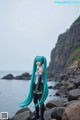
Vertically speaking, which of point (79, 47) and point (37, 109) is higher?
point (79, 47)

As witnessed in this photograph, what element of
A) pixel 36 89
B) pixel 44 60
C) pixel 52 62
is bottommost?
pixel 36 89

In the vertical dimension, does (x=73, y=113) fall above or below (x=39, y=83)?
below

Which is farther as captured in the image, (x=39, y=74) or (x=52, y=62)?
(x=52, y=62)

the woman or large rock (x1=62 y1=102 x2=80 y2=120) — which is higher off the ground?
the woman

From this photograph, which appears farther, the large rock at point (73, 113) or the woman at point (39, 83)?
the large rock at point (73, 113)

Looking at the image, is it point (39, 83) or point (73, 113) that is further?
point (73, 113)

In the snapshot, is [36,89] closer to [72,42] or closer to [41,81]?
[41,81]

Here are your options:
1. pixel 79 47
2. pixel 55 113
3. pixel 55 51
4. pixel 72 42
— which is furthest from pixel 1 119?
pixel 55 51

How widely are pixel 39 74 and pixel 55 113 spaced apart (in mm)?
2135

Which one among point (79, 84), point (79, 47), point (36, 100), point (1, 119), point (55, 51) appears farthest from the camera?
point (55, 51)

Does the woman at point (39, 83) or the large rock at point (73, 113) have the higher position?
the woman at point (39, 83)

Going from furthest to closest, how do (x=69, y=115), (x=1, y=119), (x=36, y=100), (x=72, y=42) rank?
1. (x=72, y=42)
2. (x=69, y=115)
3. (x=36, y=100)
4. (x=1, y=119)

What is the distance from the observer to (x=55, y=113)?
8.45m

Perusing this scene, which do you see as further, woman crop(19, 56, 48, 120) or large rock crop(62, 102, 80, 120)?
large rock crop(62, 102, 80, 120)
